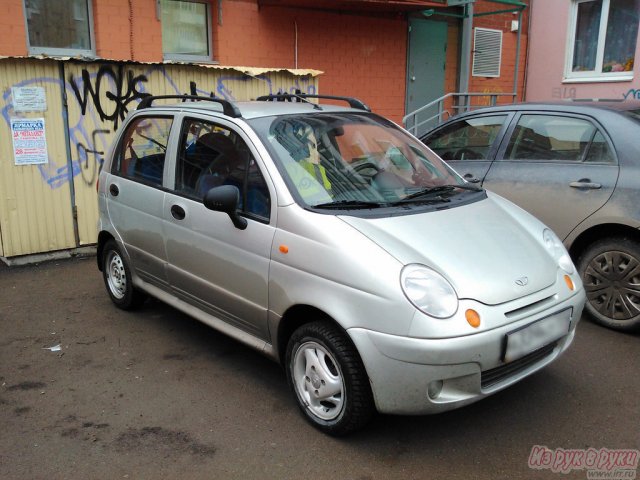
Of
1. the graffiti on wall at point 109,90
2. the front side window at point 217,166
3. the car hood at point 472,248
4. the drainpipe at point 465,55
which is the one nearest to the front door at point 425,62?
the drainpipe at point 465,55

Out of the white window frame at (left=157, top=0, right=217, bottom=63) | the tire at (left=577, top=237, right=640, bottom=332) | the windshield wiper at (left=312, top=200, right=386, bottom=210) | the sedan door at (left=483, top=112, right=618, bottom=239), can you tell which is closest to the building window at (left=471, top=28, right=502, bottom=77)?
the white window frame at (left=157, top=0, right=217, bottom=63)

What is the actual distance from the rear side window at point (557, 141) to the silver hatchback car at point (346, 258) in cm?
125

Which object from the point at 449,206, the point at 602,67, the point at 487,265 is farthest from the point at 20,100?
the point at 602,67

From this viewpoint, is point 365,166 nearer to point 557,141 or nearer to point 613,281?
point 557,141

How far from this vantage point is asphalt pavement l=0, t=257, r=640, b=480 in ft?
9.84

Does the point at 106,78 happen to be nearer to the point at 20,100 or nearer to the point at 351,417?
the point at 20,100

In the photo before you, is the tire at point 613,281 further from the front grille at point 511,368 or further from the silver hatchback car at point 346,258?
the front grille at point 511,368

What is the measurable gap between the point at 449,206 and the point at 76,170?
4.69 meters

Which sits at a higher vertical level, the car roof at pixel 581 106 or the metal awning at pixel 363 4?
the metal awning at pixel 363 4

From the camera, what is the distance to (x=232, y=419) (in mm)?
3436

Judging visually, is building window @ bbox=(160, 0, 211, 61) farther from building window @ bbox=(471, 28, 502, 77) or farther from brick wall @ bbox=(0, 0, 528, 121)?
building window @ bbox=(471, 28, 502, 77)

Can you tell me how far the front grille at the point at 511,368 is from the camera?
9.64ft

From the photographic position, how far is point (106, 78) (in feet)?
21.5

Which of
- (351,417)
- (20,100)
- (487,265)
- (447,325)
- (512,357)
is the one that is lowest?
(351,417)
